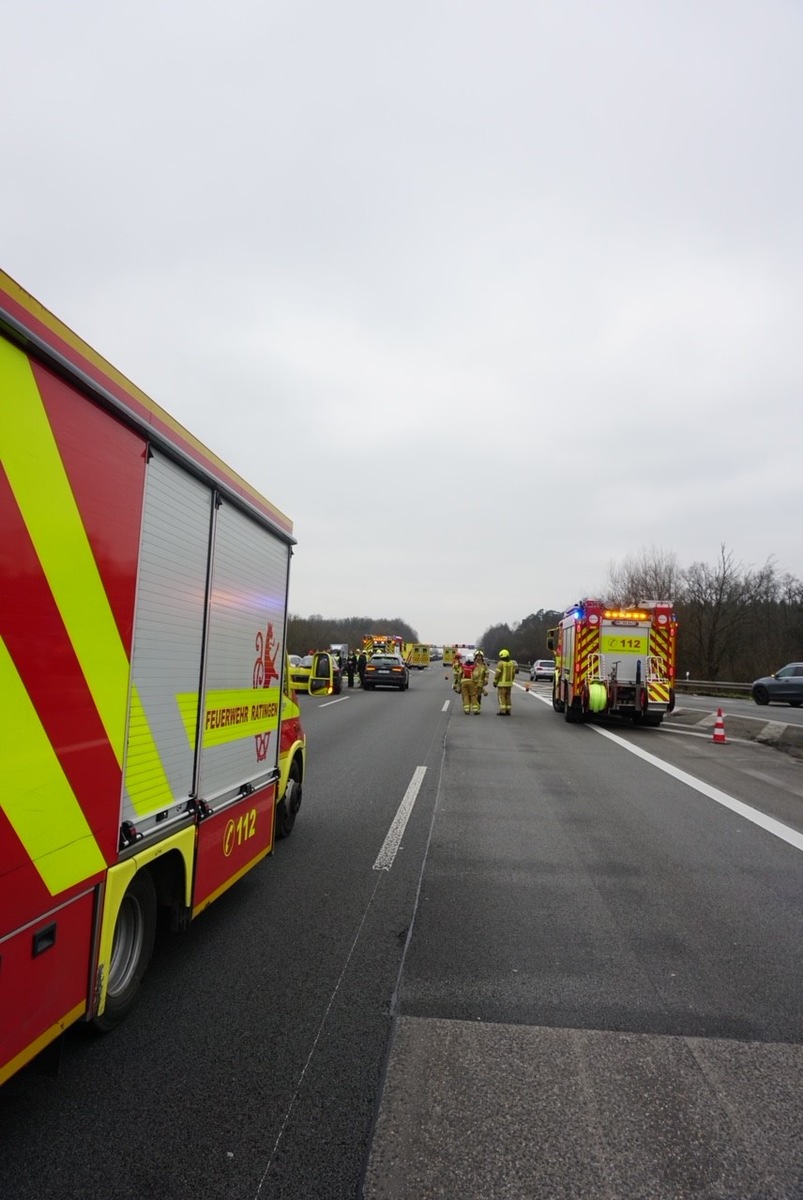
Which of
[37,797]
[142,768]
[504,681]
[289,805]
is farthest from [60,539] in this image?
[504,681]

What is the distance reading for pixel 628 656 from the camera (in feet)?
59.0

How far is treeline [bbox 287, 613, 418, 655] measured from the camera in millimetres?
73188

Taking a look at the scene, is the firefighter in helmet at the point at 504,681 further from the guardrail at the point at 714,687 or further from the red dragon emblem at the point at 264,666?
the guardrail at the point at 714,687

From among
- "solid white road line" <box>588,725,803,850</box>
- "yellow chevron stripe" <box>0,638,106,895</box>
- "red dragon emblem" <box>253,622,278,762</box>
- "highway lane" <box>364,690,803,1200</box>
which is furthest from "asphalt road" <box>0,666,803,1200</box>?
"red dragon emblem" <box>253,622,278,762</box>

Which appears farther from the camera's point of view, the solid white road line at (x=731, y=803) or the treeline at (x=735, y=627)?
the treeline at (x=735, y=627)

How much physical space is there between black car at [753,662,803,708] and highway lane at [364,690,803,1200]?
2499cm

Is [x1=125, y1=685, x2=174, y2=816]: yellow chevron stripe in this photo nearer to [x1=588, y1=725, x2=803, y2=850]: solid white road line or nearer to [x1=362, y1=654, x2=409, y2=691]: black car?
[x1=588, y1=725, x2=803, y2=850]: solid white road line

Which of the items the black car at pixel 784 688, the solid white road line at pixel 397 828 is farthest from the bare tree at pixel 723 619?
the solid white road line at pixel 397 828

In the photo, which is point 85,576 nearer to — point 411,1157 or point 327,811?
point 411,1157

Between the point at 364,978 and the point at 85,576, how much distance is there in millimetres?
2516

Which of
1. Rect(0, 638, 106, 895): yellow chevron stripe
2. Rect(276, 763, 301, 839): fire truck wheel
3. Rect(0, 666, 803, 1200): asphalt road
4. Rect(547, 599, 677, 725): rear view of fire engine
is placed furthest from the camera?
Rect(547, 599, 677, 725): rear view of fire engine

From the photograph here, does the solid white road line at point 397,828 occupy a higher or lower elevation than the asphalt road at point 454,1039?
higher

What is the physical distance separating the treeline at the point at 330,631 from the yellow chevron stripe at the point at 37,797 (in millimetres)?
11947

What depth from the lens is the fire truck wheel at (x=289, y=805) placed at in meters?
6.69
